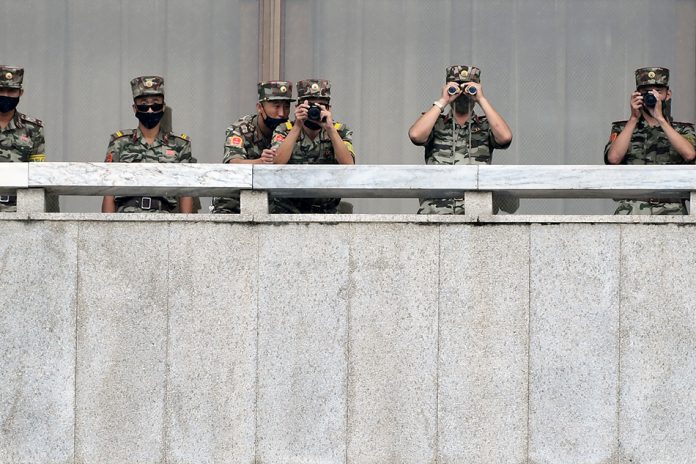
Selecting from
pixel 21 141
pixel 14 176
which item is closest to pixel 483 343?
pixel 14 176

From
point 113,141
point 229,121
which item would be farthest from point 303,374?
point 229,121

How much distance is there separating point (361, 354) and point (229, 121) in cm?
592

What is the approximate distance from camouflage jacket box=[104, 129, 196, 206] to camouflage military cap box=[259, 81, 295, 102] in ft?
3.02

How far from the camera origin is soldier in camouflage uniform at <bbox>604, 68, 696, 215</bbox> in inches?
472

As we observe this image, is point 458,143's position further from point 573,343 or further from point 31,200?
point 31,200

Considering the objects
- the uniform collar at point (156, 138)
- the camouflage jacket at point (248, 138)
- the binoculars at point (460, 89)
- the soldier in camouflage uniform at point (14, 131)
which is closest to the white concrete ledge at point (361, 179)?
the binoculars at point (460, 89)

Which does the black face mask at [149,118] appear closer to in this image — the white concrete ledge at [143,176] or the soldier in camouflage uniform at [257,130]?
the soldier in camouflage uniform at [257,130]

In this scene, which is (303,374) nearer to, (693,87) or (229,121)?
(229,121)

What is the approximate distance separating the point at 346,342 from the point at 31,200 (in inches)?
110

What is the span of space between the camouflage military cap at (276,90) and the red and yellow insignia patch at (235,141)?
46 cm

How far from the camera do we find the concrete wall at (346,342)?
36.3 feet

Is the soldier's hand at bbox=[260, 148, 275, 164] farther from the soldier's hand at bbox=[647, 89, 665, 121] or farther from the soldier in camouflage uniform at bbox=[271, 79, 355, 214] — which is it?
the soldier's hand at bbox=[647, 89, 665, 121]

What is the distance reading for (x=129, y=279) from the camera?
11336mm

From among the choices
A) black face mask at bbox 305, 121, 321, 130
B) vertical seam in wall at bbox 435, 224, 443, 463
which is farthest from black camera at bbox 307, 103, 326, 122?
vertical seam in wall at bbox 435, 224, 443, 463
